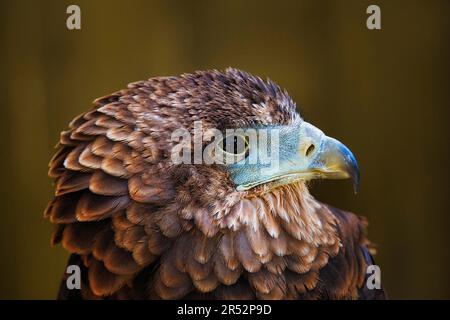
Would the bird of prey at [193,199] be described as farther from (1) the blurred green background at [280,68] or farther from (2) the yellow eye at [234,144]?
(1) the blurred green background at [280,68]

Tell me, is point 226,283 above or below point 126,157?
below

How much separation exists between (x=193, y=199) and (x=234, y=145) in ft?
0.90

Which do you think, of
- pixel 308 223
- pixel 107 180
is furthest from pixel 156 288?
pixel 308 223

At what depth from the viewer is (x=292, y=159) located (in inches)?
91.5

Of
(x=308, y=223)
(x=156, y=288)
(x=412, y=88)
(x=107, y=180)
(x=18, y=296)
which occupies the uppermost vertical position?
(x=412, y=88)

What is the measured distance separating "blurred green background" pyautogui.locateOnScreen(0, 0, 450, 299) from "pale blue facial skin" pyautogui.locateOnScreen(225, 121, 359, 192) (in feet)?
6.64

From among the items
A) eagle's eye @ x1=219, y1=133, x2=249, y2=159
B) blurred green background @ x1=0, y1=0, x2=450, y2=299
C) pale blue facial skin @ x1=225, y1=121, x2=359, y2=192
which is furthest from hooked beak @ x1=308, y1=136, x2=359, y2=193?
blurred green background @ x1=0, y1=0, x2=450, y2=299

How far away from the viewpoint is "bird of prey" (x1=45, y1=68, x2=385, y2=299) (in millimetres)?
2207

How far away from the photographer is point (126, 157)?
223 cm

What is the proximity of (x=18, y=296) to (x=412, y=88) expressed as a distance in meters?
3.55

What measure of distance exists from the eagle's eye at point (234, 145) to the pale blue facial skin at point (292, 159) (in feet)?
0.10

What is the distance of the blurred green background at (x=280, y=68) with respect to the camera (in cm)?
435

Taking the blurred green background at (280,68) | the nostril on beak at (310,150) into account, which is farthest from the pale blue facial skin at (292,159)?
the blurred green background at (280,68)

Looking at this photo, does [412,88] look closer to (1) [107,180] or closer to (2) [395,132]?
(2) [395,132]
